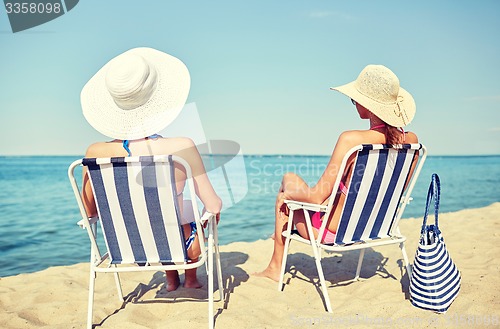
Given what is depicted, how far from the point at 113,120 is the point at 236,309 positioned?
1.55 meters

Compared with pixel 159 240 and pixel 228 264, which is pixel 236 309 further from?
pixel 228 264

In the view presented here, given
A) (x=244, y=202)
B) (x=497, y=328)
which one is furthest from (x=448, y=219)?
(x=244, y=202)

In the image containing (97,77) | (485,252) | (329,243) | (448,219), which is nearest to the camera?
(97,77)

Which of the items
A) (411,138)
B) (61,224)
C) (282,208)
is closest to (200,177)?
(282,208)

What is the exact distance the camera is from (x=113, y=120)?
105 inches

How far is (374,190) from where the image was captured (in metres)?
3.05

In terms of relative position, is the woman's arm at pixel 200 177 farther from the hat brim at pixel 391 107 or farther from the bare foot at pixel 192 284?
the hat brim at pixel 391 107

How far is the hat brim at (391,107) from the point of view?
3023 millimetres

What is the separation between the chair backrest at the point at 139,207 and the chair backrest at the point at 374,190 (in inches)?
44.6

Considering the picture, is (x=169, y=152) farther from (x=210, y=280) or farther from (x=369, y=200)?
(x=369, y=200)

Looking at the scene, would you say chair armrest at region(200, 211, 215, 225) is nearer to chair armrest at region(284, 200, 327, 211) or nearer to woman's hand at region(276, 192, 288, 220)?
chair armrest at region(284, 200, 327, 211)

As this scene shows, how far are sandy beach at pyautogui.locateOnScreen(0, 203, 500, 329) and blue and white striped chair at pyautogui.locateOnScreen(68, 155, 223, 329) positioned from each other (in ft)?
1.34

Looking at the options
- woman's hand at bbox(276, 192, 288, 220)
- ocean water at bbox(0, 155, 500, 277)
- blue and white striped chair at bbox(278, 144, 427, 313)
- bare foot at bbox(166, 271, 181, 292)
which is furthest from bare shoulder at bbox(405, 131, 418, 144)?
ocean water at bbox(0, 155, 500, 277)

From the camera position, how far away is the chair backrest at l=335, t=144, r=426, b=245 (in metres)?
2.89
